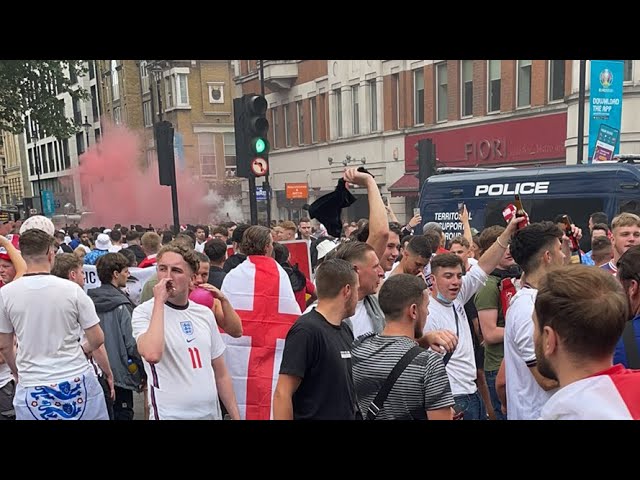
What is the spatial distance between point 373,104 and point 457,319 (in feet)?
76.0

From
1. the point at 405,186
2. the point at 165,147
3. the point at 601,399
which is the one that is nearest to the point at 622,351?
the point at 601,399

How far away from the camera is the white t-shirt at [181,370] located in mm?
3121

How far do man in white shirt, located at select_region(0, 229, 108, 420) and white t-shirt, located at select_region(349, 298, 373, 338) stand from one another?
1646 millimetres

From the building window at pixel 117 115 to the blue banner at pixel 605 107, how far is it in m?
41.6

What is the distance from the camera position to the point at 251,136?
265 inches

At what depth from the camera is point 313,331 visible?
2713mm

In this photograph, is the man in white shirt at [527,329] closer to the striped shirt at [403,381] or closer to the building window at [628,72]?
the striped shirt at [403,381]

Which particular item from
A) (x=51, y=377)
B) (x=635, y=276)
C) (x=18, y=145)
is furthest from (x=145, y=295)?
(x=18, y=145)

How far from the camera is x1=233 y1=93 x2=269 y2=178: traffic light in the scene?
6.70 m

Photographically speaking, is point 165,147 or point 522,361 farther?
point 165,147

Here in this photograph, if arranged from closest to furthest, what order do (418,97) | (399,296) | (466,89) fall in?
(399,296)
(466,89)
(418,97)

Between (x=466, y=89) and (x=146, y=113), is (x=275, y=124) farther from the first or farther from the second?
(x=146, y=113)
